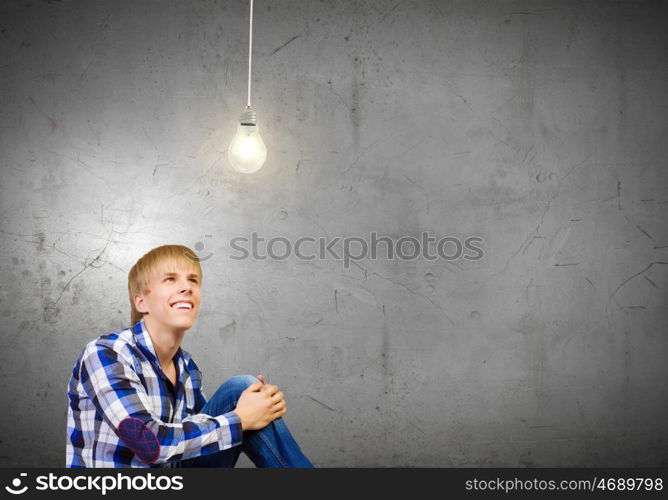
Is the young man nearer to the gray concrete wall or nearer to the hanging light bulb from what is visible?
the hanging light bulb

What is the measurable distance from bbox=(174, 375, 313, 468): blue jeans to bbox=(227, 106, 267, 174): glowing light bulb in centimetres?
143

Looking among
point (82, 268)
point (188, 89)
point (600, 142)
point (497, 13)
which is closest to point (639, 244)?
point (600, 142)

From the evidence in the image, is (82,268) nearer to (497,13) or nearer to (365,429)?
(365,429)

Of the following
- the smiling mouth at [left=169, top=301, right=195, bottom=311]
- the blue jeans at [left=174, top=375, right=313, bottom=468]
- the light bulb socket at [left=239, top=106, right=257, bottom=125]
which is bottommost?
the blue jeans at [left=174, top=375, right=313, bottom=468]

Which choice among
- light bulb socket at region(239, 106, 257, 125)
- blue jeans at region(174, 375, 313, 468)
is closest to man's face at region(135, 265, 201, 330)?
blue jeans at region(174, 375, 313, 468)

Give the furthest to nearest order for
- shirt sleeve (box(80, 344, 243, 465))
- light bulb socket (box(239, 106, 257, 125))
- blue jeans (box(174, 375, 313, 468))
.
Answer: light bulb socket (box(239, 106, 257, 125)) < blue jeans (box(174, 375, 313, 468)) < shirt sleeve (box(80, 344, 243, 465))

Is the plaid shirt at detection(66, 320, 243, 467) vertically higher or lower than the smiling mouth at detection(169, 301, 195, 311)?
lower

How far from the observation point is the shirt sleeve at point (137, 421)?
5.26 feet

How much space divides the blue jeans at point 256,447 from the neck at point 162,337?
19cm

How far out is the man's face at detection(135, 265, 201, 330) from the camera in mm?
1808

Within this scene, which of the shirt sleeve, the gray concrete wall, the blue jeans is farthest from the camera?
the gray concrete wall

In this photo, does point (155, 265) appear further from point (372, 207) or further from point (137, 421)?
point (372, 207)

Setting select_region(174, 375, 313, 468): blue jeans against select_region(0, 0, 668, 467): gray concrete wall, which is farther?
select_region(0, 0, 668, 467): gray concrete wall

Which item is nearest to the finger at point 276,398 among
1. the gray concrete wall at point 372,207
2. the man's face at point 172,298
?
the man's face at point 172,298
